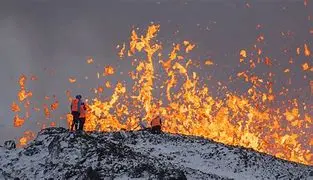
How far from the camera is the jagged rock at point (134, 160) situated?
2427cm

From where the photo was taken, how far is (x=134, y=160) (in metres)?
25.1

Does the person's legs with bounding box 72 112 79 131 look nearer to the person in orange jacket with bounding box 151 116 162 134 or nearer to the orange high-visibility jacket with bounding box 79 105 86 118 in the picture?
the orange high-visibility jacket with bounding box 79 105 86 118

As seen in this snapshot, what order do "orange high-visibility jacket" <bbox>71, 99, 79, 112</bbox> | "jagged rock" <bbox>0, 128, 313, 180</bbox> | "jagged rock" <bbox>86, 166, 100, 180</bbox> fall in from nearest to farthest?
"jagged rock" <bbox>86, 166, 100, 180</bbox> → "jagged rock" <bbox>0, 128, 313, 180</bbox> → "orange high-visibility jacket" <bbox>71, 99, 79, 112</bbox>

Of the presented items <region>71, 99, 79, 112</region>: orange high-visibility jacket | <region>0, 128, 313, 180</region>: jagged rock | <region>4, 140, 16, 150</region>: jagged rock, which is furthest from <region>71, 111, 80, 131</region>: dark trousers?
<region>4, 140, 16, 150</region>: jagged rock

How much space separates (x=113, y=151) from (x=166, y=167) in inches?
124

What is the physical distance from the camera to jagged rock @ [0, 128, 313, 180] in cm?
2427

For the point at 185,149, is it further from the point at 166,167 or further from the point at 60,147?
the point at 60,147

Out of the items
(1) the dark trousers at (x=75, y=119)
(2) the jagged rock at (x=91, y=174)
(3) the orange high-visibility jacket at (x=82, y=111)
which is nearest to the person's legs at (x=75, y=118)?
(1) the dark trousers at (x=75, y=119)

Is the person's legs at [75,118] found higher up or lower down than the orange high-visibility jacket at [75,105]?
lower down

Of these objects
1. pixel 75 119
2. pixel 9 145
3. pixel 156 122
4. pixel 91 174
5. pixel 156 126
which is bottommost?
pixel 91 174

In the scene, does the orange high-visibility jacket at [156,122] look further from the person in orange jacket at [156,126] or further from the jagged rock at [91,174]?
the jagged rock at [91,174]

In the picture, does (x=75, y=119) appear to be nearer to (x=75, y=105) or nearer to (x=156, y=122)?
(x=75, y=105)

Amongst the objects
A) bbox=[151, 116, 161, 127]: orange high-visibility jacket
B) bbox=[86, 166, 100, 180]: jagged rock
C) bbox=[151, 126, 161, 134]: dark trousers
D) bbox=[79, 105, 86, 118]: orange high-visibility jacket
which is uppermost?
bbox=[79, 105, 86, 118]: orange high-visibility jacket

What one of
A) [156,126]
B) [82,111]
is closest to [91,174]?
[82,111]
